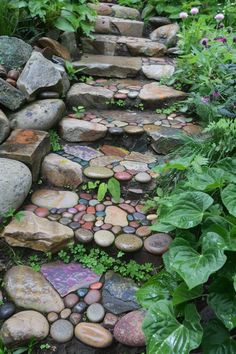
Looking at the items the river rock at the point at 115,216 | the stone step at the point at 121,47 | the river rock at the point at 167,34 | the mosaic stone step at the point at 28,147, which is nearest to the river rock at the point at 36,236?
the river rock at the point at 115,216

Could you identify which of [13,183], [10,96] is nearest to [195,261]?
[13,183]

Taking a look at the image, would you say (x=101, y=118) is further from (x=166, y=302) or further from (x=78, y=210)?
(x=166, y=302)

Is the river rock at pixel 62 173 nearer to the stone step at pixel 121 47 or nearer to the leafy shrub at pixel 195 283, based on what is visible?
the leafy shrub at pixel 195 283

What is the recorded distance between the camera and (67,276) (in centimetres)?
225

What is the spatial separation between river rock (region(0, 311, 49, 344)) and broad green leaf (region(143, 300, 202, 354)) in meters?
0.59

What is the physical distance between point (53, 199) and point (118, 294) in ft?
2.59

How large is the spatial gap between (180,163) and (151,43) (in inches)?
104

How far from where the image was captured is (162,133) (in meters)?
3.07

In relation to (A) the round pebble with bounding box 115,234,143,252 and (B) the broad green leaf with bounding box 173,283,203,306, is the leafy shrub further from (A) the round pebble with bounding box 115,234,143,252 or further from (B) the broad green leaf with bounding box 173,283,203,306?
(A) the round pebble with bounding box 115,234,143,252

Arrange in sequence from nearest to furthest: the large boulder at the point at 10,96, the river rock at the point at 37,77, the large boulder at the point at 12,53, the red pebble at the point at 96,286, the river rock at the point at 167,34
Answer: the red pebble at the point at 96,286 → the large boulder at the point at 10,96 → the river rock at the point at 37,77 → the large boulder at the point at 12,53 → the river rock at the point at 167,34

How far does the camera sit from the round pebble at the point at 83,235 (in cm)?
235

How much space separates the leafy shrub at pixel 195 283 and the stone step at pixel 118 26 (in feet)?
10.9

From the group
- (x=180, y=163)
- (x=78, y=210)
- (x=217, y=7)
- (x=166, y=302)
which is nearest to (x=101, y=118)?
(x=78, y=210)

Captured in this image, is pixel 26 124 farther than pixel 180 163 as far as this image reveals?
Yes
